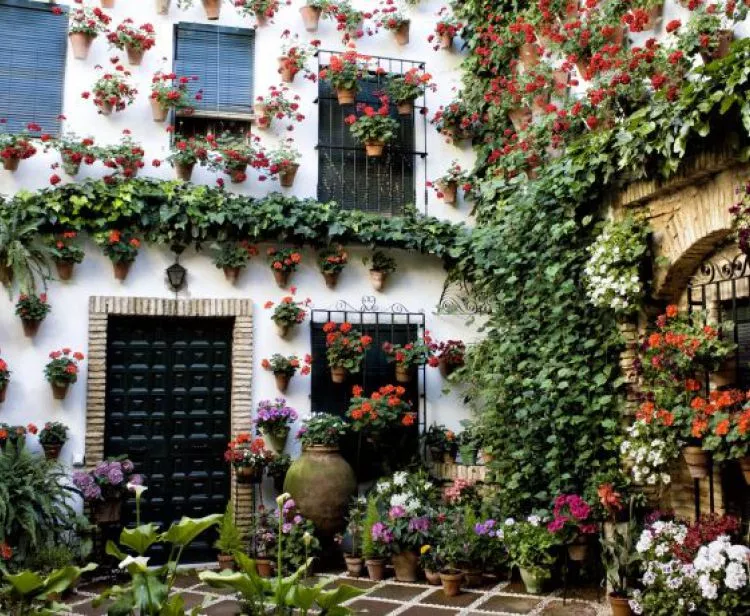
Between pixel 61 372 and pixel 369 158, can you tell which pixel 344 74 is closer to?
pixel 369 158

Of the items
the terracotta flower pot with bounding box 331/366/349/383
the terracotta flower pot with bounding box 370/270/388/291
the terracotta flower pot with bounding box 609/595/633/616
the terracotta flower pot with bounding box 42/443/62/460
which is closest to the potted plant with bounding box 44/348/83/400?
the terracotta flower pot with bounding box 42/443/62/460

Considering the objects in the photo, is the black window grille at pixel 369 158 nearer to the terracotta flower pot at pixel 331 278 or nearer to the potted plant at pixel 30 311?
the terracotta flower pot at pixel 331 278

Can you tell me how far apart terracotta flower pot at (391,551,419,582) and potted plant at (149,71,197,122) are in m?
4.69

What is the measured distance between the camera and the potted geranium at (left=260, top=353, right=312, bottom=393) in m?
7.82

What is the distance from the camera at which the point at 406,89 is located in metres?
8.59

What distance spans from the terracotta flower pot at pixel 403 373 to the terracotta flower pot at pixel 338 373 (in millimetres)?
516

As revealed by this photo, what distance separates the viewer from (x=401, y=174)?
8.76 meters

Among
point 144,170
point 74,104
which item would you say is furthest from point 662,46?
point 74,104

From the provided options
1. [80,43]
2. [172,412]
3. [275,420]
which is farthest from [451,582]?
[80,43]

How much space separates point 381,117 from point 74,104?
301cm

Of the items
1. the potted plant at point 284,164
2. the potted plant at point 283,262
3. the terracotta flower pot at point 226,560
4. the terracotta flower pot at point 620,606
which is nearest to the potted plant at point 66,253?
the potted plant at point 283,262

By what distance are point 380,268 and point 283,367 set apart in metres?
1.43

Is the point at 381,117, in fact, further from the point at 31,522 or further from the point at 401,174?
the point at 31,522

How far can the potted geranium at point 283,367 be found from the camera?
7820 millimetres
